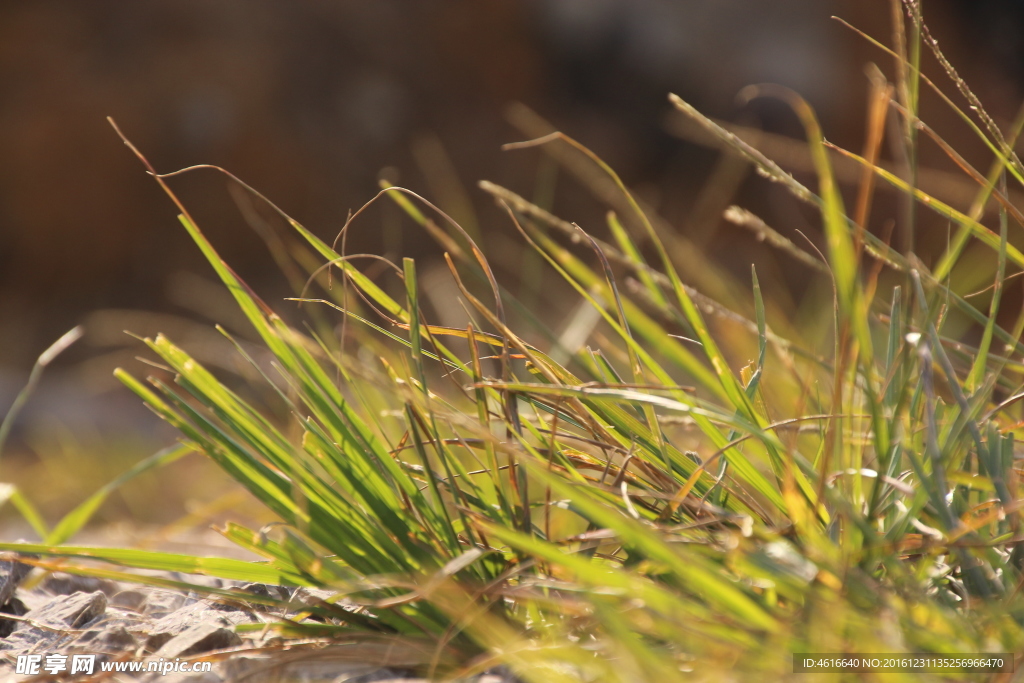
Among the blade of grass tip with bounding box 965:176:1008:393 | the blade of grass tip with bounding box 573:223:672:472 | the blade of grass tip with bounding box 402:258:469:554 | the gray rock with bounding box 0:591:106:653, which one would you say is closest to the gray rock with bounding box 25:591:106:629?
the gray rock with bounding box 0:591:106:653

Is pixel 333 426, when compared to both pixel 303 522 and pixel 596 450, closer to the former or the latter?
pixel 303 522

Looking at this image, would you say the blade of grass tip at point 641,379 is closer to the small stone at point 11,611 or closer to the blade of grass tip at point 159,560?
the blade of grass tip at point 159,560

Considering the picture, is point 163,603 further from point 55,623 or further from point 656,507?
point 656,507

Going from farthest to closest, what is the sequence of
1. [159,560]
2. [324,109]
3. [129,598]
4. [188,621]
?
[324,109] → [129,598] → [188,621] → [159,560]

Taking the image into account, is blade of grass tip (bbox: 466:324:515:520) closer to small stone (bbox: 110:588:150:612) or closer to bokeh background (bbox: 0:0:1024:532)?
small stone (bbox: 110:588:150:612)

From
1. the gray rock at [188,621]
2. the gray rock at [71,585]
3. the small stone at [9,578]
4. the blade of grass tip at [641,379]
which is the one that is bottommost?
the gray rock at [71,585]

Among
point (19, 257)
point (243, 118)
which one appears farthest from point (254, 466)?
point (19, 257)

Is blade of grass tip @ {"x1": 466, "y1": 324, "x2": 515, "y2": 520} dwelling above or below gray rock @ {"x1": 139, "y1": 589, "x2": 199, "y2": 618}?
above

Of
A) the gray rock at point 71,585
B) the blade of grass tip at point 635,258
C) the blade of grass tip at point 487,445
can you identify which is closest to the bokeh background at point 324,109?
the gray rock at point 71,585

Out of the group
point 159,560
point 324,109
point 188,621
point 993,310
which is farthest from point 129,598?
point 324,109
